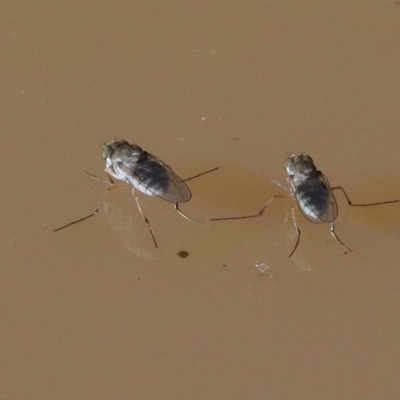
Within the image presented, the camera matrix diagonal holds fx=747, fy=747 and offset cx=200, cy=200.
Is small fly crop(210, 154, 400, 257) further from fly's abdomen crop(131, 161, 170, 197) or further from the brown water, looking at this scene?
fly's abdomen crop(131, 161, 170, 197)

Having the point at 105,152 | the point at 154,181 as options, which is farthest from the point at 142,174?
the point at 105,152

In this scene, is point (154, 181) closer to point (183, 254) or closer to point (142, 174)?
point (142, 174)

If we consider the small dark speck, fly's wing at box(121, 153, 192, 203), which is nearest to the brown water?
the small dark speck

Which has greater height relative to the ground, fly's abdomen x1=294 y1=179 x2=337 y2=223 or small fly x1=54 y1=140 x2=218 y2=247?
small fly x1=54 y1=140 x2=218 y2=247

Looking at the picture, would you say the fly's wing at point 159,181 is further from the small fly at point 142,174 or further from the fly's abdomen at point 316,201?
the fly's abdomen at point 316,201

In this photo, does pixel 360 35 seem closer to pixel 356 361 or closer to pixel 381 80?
pixel 381 80

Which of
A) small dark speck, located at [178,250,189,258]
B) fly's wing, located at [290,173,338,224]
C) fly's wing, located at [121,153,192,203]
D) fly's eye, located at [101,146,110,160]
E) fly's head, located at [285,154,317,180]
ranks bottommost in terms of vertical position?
small dark speck, located at [178,250,189,258]

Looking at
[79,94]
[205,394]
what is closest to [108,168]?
[79,94]
